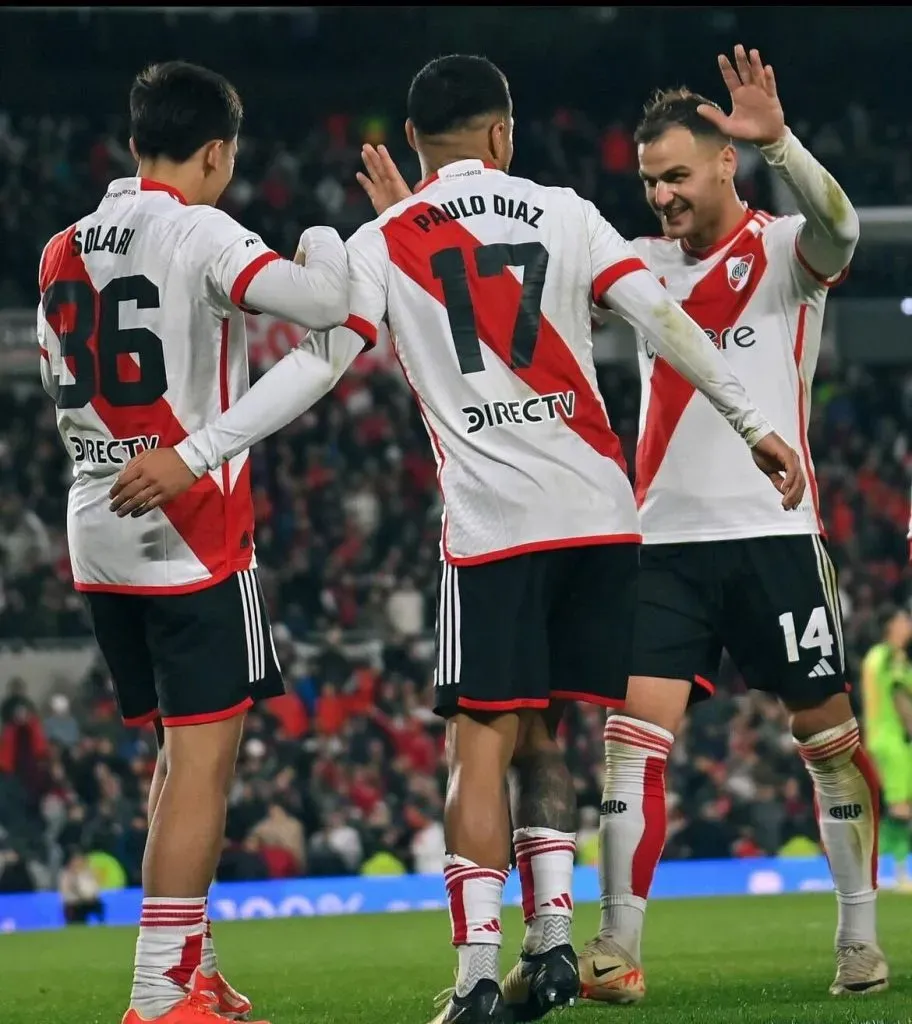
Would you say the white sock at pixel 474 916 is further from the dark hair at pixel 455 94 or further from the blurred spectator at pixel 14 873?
the blurred spectator at pixel 14 873

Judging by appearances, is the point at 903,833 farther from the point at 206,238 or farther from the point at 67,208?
the point at 67,208

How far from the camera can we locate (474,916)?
4430 millimetres

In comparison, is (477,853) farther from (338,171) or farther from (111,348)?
(338,171)

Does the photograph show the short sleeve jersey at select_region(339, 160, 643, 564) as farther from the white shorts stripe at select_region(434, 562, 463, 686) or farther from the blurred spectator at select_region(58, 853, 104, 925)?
the blurred spectator at select_region(58, 853, 104, 925)

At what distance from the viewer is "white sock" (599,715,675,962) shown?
5336 millimetres

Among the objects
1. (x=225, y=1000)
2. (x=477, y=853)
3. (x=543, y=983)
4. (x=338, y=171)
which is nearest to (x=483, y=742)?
(x=477, y=853)

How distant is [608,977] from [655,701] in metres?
0.84

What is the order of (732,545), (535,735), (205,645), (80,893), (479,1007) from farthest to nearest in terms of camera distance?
(80,893), (732,545), (535,735), (205,645), (479,1007)

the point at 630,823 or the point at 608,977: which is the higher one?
the point at 630,823

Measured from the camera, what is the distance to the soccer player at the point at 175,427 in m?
4.51

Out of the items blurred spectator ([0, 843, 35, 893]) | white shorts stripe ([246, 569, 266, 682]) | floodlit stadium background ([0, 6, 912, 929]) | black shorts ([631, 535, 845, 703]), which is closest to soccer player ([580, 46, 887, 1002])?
black shorts ([631, 535, 845, 703])

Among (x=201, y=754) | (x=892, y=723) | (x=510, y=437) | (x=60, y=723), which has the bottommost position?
(x=60, y=723)

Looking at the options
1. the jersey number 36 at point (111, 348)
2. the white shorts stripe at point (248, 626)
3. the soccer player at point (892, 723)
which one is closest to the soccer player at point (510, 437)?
the jersey number 36 at point (111, 348)

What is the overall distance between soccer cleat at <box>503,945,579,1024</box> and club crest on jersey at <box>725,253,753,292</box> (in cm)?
220
